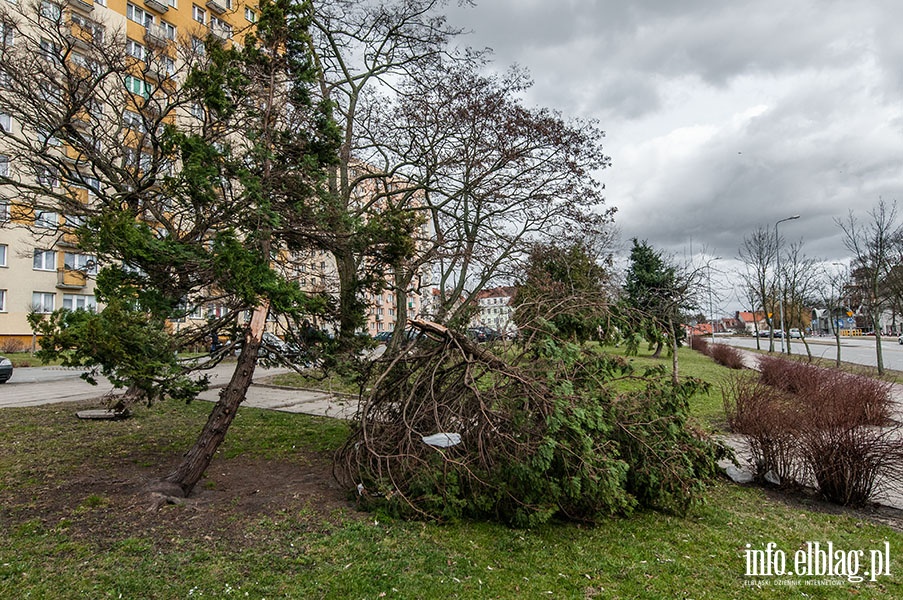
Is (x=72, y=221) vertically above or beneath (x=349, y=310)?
above

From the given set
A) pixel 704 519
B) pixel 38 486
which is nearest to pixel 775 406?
pixel 704 519

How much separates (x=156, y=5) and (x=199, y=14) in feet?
14.3

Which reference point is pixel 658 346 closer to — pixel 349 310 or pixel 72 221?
pixel 349 310

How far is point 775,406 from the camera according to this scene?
5.87 meters

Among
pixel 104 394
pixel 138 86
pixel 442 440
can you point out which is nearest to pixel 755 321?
pixel 442 440

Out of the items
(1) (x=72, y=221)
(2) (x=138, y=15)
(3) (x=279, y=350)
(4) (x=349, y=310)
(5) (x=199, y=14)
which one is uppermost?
(5) (x=199, y=14)

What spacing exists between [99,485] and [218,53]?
16.1 feet

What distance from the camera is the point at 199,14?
3344 cm

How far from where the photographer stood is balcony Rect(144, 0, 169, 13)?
29312mm

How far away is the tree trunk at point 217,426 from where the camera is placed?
4906 mm

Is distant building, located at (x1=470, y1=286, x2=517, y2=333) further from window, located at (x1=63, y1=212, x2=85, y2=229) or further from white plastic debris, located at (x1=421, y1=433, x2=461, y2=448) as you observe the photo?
window, located at (x1=63, y1=212, x2=85, y2=229)

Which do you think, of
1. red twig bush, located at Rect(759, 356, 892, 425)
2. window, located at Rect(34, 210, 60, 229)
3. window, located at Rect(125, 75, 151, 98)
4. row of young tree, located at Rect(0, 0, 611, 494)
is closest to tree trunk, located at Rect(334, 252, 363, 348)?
row of young tree, located at Rect(0, 0, 611, 494)

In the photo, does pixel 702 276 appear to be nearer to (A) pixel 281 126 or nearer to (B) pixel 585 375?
(B) pixel 585 375

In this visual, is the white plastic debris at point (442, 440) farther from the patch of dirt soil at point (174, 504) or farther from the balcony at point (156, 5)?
the balcony at point (156, 5)
